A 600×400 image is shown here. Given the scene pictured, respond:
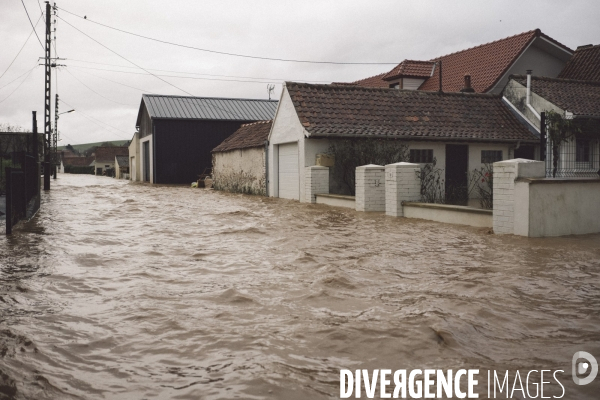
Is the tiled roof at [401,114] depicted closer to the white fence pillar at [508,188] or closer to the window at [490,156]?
the window at [490,156]

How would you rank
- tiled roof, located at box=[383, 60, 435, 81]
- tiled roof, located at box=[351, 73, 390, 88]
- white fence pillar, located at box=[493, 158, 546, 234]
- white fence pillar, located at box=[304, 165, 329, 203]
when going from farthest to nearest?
tiled roof, located at box=[351, 73, 390, 88], tiled roof, located at box=[383, 60, 435, 81], white fence pillar, located at box=[304, 165, 329, 203], white fence pillar, located at box=[493, 158, 546, 234]

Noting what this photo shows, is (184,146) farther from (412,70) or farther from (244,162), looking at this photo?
(412,70)

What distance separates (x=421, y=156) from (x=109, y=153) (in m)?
87.9

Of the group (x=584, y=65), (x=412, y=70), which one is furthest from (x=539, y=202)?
(x=412, y=70)

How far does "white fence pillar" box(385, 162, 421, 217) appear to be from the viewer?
535 inches

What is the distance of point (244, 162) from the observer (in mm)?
25203

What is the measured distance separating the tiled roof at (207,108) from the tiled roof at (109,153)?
60.9 meters

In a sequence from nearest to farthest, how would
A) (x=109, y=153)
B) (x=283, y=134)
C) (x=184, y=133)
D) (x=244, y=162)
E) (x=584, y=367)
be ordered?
(x=584, y=367) < (x=283, y=134) < (x=244, y=162) < (x=184, y=133) < (x=109, y=153)

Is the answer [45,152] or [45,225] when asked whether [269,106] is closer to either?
[45,152]

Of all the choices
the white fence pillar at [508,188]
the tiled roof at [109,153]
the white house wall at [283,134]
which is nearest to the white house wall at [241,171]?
the white house wall at [283,134]

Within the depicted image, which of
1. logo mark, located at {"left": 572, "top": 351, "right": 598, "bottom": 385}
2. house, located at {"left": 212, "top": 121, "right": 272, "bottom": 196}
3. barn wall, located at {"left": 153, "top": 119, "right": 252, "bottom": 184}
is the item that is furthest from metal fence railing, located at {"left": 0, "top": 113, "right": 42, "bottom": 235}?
barn wall, located at {"left": 153, "top": 119, "right": 252, "bottom": 184}

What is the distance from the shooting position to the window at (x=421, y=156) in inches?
747

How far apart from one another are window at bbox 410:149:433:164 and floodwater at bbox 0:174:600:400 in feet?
31.6

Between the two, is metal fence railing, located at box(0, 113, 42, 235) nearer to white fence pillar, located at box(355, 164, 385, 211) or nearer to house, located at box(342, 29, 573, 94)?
white fence pillar, located at box(355, 164, 385, 211)
